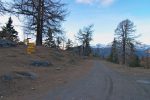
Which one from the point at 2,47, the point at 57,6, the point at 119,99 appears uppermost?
the point at 57,6

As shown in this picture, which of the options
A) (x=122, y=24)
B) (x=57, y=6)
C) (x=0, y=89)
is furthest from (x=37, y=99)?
(x=122, y=24)

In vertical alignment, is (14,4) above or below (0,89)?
above

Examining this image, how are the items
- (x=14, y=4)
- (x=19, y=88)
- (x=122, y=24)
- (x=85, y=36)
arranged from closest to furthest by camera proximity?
(x=19, y=88), (x=14, y=4), (x=122, y=24), (x=85, y=36)

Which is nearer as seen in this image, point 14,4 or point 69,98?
point 69,98

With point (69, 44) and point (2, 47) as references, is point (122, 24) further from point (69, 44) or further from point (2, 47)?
point (2, 47)

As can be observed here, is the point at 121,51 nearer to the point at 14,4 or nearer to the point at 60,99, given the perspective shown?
the point at 14,4

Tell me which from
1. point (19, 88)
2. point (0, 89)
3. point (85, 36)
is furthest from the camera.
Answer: point (85, 36)

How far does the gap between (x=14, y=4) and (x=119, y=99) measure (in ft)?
88.5

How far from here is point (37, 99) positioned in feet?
33.8

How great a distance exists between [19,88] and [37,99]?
7.74 ft

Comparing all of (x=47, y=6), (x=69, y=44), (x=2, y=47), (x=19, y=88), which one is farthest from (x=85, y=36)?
(x=19, y=88)

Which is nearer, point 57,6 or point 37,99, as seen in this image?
point 37,99

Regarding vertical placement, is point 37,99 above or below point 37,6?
below

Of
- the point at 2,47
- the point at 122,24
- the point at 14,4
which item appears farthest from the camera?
the point at 122,24
